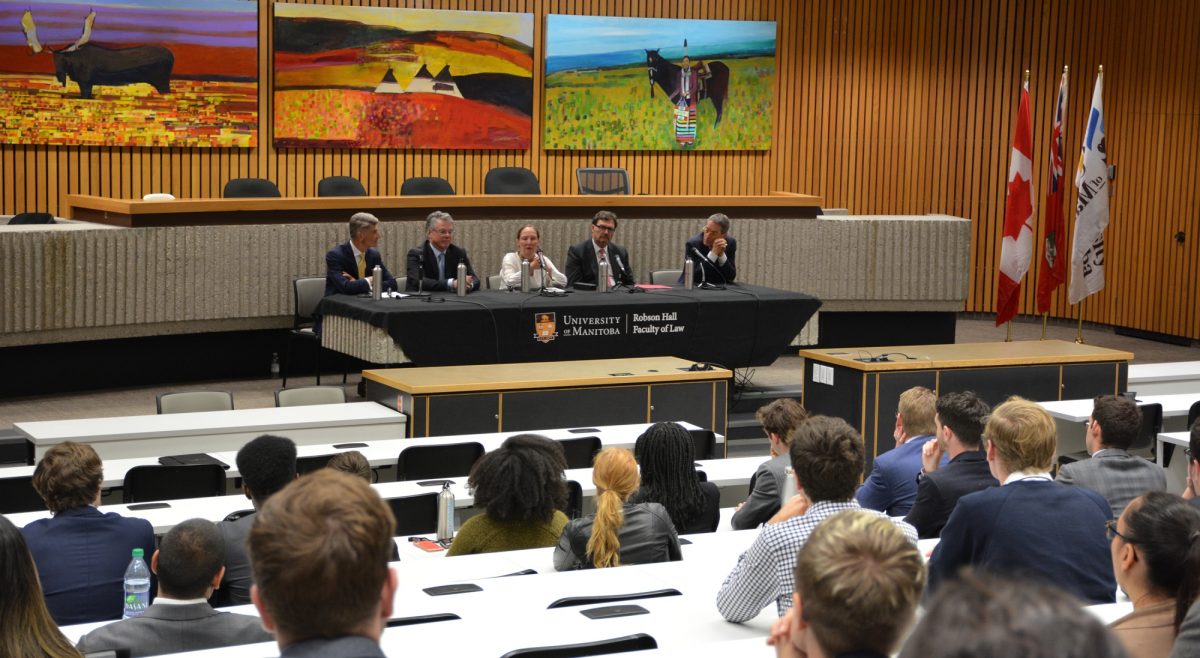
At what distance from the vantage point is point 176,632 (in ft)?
11.3

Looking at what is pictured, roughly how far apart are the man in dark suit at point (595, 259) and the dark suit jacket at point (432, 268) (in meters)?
0.82

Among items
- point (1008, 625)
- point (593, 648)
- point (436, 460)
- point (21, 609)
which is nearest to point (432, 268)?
point (436, 460)

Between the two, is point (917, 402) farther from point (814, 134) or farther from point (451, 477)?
point (814, 134)

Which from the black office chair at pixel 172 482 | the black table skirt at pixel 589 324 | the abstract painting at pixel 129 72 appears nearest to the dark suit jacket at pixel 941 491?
the black office chair at pixel 172 482

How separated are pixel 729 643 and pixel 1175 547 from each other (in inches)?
41.0

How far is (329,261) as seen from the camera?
33.6ft

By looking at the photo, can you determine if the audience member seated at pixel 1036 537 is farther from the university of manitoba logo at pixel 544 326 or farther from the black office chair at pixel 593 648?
the university of manitoba logo at pixel 544 326

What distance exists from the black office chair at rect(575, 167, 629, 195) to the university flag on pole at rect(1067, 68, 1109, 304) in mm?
4287

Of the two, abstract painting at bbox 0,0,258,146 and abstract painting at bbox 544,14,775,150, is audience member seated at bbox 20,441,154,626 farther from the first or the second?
abstract painting at bbox 544,14,775,150

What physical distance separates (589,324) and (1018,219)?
4917 mm

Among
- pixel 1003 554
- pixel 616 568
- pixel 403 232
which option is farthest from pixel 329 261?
pixel 1003 554

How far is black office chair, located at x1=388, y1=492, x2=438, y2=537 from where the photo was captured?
5488mm

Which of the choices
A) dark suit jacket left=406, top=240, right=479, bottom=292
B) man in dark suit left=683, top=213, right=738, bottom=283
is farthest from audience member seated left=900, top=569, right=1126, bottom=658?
man in dark suit left=683, top=213, right=738, bottom=283

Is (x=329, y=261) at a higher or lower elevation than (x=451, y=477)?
higher
